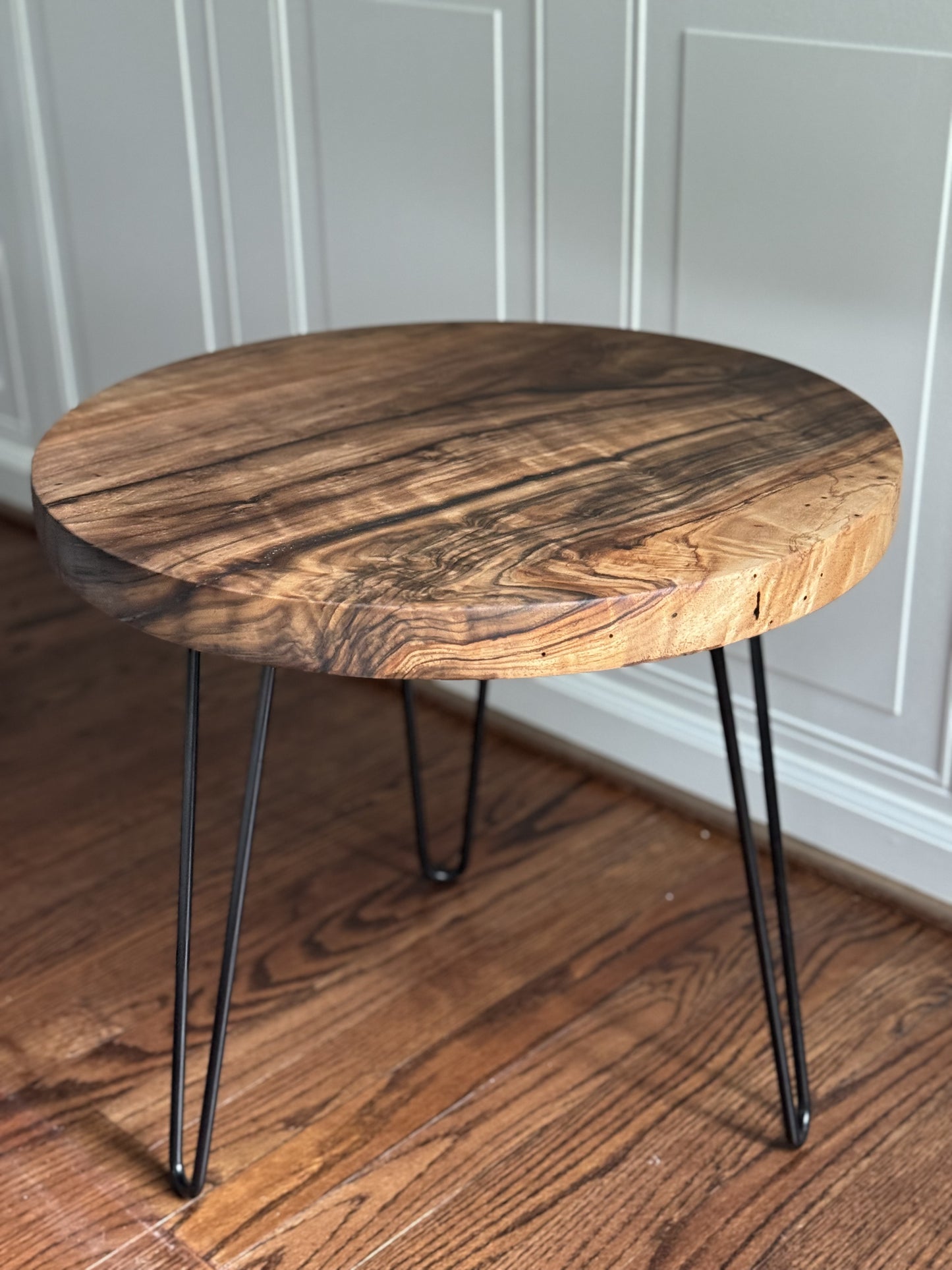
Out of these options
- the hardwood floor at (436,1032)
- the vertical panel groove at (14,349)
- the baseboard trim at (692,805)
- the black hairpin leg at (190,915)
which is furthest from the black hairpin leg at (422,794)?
the vertical panel groove at (14,349)

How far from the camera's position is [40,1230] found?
3.44ft

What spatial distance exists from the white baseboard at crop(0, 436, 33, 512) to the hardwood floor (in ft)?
2.35

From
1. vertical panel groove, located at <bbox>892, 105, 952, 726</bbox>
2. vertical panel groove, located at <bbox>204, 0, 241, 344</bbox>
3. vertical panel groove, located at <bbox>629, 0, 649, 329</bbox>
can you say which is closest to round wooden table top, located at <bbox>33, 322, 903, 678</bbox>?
vertical panel groove, located at <bbox>892, 105, 952, 726</bbox>

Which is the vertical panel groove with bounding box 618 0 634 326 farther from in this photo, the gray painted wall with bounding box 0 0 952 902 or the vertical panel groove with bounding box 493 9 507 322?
the vertical panel groove with bounding box 493 9 507 322

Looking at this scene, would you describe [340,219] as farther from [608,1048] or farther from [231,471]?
Result: [608,1048]

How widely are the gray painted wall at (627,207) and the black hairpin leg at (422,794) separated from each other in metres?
0.28

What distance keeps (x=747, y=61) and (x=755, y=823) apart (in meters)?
0.75

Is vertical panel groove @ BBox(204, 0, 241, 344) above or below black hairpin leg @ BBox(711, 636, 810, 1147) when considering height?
above

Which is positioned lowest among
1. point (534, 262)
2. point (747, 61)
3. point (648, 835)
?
point (648, 835)

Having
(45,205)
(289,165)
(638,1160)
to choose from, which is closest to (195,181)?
(289,165)

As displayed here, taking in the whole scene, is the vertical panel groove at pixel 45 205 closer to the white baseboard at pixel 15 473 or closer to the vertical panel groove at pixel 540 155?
the white baseboard at pixel 15 473

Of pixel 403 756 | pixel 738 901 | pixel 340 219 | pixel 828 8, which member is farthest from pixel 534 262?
pixel 738 901

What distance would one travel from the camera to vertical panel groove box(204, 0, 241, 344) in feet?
5.84

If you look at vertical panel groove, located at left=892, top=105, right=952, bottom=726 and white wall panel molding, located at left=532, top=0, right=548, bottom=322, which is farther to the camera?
white wall panel molding, located at left=532, top=0, right=548, bottom=322
